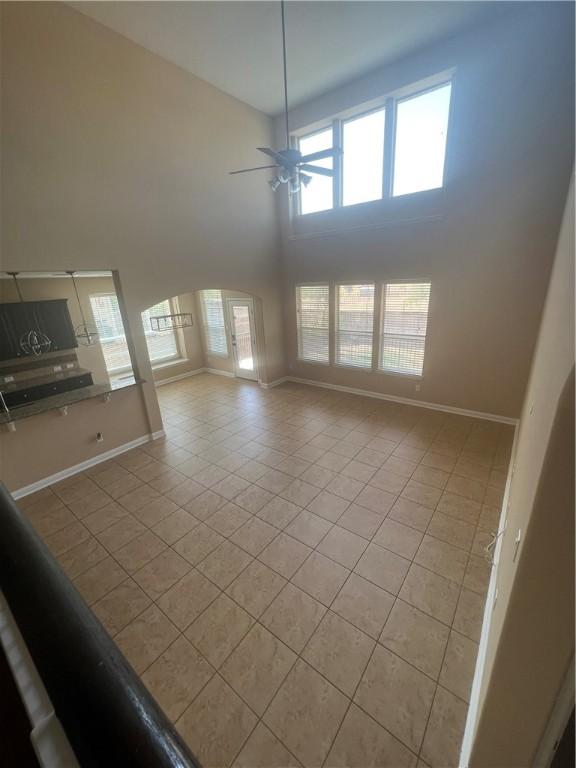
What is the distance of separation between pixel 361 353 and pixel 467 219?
8.37 feet

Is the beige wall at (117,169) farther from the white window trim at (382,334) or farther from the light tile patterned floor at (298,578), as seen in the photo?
the white window trim at (382,334)

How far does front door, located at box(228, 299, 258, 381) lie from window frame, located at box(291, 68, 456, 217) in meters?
2.28

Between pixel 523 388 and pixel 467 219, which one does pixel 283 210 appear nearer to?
pixel 467 219

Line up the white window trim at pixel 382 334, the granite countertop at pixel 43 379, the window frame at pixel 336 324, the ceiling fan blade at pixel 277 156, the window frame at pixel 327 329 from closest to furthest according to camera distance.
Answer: the ceiling fan blade at pixel 277 156, the granite countertop at pixel 43 379, the white window trim at pixel 382 334, the window frame at pixel 336 324, the window frame at pixel 327 329

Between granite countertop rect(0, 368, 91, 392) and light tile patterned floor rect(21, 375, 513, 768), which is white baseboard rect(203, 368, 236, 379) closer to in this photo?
light tile patterned floor rect(21, 375, 513, 768)

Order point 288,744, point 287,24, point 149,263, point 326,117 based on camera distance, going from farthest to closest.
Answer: point 326,117 < point 149,263 < point 287,24 < point 288,744

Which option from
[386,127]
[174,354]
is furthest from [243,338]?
[386,127]

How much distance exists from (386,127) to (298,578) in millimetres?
6095

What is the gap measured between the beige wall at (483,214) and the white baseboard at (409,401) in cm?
10

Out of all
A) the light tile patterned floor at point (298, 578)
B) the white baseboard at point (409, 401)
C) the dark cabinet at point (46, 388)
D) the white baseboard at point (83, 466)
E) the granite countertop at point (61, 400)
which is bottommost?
the light tile patterned floor at point (298, 578)

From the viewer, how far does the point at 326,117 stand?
5.10m

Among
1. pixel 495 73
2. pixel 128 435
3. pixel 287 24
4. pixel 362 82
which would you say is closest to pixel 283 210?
pixel 362 82

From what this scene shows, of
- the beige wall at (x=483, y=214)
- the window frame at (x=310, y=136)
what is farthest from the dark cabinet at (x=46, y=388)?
the window frame at (x=310, y=136)

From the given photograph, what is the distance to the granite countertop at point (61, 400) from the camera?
338 centimetres
